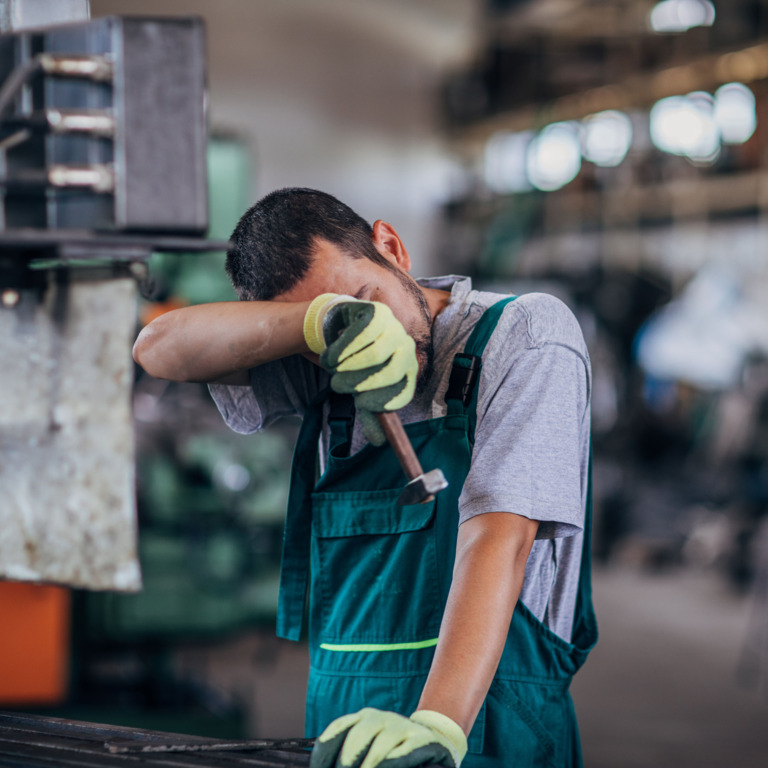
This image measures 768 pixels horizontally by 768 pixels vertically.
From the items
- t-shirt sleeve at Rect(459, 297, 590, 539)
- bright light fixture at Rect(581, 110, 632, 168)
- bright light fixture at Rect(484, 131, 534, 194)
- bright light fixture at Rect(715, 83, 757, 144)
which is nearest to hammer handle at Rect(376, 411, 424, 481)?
t-shirt sleeve at Rect(459, 297, 590, 539)

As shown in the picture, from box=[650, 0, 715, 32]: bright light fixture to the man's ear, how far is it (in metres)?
5.89

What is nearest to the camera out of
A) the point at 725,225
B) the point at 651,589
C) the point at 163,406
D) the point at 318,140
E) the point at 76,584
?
the point at 76,584

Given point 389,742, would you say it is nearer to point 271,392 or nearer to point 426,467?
point 426,467

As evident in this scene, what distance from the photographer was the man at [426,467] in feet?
3.10

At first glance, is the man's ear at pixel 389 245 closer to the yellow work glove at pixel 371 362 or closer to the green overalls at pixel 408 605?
the green overalls at pixel 408 605

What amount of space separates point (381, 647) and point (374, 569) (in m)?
0.09

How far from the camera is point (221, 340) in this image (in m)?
1.12

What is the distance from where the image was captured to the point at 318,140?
8.02 m

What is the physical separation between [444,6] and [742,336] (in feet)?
14.5

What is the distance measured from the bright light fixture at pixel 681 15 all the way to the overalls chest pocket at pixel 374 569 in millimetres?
6126

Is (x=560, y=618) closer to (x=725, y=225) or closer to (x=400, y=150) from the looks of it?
(x=725, y=225)

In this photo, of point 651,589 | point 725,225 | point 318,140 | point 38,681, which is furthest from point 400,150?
point 38,681

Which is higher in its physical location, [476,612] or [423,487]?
[423,487]

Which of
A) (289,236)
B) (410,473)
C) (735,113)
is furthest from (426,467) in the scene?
(735,113)
